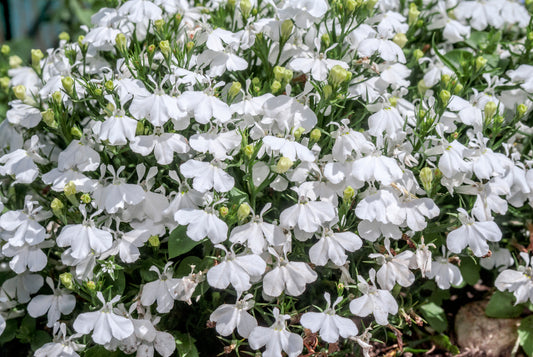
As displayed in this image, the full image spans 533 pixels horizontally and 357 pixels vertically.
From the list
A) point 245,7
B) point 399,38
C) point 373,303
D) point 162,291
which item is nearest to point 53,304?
point 162,291

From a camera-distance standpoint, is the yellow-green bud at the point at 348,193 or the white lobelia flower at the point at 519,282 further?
the white lobelia flower at the point at 519,282

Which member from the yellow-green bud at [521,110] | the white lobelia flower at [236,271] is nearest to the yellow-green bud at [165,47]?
the white lobelia flower at [236,271]

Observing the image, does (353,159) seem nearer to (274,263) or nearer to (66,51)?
(274,263)

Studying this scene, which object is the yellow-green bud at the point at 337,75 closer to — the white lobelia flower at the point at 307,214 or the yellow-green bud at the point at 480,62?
the white lobelia flower at the point at 307,214

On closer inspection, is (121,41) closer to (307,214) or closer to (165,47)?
(165,47)

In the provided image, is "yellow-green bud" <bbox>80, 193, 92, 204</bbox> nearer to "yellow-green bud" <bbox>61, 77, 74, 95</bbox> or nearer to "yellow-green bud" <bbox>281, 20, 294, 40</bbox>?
"yellow-green bud" <bbox>61, 77, 74, 95</bbox>

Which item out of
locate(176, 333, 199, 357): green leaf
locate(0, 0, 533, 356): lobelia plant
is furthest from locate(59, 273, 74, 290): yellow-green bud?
locate(176, 333, 199, 357): green leaf

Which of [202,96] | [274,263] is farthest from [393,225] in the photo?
[202,96]
